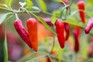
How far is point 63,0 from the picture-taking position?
129 cm

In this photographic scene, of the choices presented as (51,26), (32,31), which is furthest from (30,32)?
(51,26)

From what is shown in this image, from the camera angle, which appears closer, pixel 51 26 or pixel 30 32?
pixel 30 32

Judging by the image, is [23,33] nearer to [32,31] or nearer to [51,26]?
[32,31]

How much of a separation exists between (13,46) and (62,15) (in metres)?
1.16

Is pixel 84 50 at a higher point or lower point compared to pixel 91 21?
lower

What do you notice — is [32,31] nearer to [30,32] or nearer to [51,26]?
[30,32]

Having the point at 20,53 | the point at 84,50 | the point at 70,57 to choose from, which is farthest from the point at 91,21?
the point at 20,53

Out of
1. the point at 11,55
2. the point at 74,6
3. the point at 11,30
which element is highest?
the point at 74,6

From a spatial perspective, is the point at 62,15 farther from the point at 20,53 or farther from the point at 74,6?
the point at 20,53

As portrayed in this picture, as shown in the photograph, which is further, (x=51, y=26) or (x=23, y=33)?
(x=51, y=26)

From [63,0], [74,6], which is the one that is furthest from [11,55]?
[63,0]

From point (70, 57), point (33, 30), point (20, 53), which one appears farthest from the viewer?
point (20, 53)

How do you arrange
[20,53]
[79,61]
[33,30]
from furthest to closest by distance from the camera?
[20,53] → [79,61] → [33,30]

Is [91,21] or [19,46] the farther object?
[19,46]
